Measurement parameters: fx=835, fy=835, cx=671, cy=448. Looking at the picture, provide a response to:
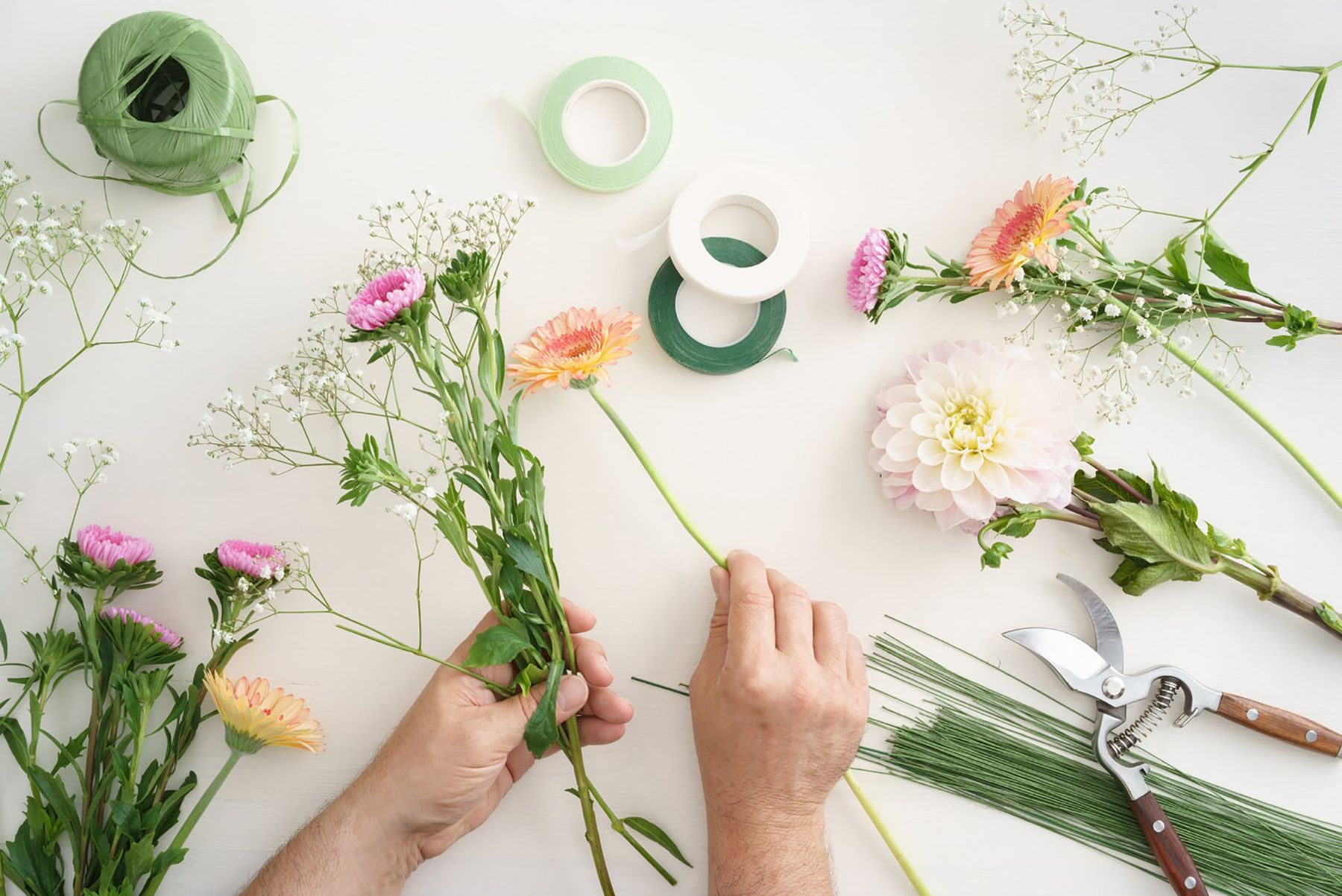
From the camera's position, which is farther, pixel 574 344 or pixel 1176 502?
pixel 1176 502

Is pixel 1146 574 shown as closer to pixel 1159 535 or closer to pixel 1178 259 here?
pixel 1159 535

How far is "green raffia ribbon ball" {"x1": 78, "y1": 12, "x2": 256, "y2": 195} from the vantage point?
1.23 meters

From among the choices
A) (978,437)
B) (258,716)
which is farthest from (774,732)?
(258,716)

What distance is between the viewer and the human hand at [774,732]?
119 centimetres

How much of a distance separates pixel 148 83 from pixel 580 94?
26.2 inches

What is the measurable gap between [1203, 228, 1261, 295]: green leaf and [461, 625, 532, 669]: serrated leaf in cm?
116

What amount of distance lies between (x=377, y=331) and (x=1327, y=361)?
150 centimetres

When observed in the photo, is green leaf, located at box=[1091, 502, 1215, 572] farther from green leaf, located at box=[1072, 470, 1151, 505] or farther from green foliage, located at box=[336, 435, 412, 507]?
green foliage, located at box=[336, 435, 412, 507]

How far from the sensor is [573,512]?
4.48ft

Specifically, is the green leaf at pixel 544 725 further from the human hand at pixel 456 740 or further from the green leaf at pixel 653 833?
the green leaf at pixel 653 833

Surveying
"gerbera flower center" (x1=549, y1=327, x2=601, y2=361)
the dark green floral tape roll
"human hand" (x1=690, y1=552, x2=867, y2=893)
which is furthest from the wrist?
the dark green floral tape roll

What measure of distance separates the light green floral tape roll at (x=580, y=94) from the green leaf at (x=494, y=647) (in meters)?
0.73

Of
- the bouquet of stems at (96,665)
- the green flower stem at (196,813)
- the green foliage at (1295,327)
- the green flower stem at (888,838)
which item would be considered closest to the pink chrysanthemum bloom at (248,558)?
the bouquet of stems at (96,665)

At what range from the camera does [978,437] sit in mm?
1213
